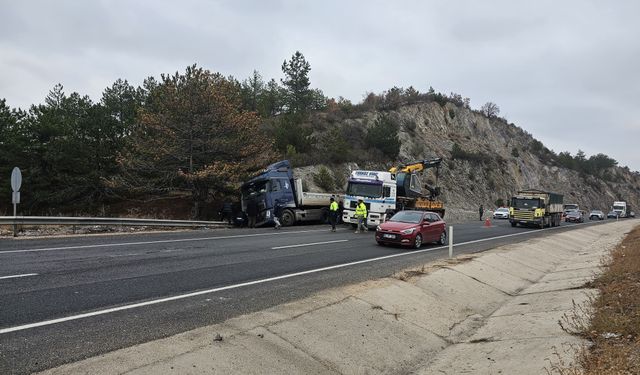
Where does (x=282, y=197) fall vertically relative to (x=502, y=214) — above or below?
above

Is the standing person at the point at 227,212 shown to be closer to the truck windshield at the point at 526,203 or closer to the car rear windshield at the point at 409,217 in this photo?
the car rear windshield at the point at 409,217

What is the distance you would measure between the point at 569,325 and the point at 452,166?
6090 cm

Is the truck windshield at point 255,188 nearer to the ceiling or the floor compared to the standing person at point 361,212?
nearer to the ceiling

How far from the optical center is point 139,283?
9.34 m

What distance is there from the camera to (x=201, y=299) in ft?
27.2

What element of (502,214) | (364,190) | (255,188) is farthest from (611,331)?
(502,214)

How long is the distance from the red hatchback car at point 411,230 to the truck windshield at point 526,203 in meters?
20.0

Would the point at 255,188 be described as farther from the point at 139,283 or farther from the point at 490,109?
the point at 490,109

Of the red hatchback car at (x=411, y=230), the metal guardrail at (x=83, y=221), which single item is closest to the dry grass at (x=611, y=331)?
the red hatchback car at (x=411, y=230)

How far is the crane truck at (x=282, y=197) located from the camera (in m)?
27.6

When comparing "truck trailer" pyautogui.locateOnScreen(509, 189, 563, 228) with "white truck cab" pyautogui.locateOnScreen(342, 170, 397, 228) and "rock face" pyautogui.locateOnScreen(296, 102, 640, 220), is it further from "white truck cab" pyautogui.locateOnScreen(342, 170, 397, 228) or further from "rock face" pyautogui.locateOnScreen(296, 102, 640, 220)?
"white truck cab" pyautogui.locateOnScreen(342, 170, 397, 228)

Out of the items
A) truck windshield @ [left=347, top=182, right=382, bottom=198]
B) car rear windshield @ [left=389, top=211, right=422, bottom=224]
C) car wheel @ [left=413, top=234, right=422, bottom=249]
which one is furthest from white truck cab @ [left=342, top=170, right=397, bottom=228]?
car wheel @ [left=413, top=234, right=422, bottom=249]

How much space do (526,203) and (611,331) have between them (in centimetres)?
3288

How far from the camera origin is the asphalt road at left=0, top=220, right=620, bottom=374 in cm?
598
